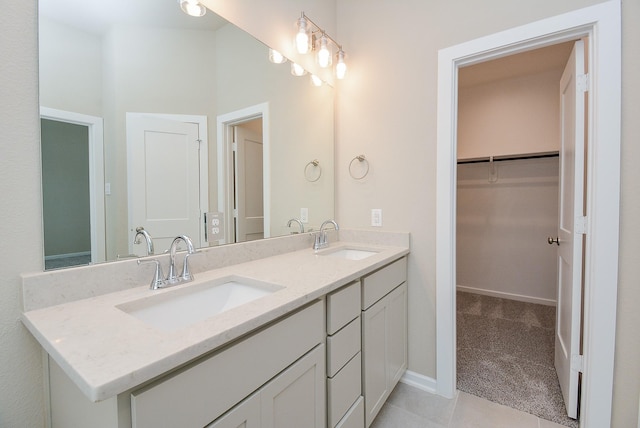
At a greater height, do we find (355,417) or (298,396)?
(298,396)

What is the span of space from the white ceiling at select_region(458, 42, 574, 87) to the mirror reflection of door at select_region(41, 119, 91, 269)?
9.93 ft

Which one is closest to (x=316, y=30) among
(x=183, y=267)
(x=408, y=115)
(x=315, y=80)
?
(x=315, y=80)

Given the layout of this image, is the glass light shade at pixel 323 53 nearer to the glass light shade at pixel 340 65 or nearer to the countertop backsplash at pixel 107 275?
the glass light shade at pixel 340 65

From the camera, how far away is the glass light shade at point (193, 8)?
1.22m

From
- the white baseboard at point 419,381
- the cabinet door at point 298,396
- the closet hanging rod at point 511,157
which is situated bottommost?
the white baseboard at point 419,381

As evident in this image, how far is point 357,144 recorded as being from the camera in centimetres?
204

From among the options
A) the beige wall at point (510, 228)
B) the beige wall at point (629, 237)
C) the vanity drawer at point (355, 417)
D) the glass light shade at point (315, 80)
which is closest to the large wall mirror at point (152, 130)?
the glass light shade at point (315, 80)

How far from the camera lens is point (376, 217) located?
197cm

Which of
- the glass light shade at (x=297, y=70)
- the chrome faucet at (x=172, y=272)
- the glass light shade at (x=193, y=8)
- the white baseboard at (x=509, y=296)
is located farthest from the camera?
the white baseboard at (x=509, y=296)

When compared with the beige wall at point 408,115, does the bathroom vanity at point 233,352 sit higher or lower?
lower

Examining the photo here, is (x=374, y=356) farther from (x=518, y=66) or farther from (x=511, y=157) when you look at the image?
(x=518, y=66)

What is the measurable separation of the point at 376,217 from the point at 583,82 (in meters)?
1.27

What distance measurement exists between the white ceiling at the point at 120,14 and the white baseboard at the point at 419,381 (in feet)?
7.38

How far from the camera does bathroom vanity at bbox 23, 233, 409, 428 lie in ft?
1.85
